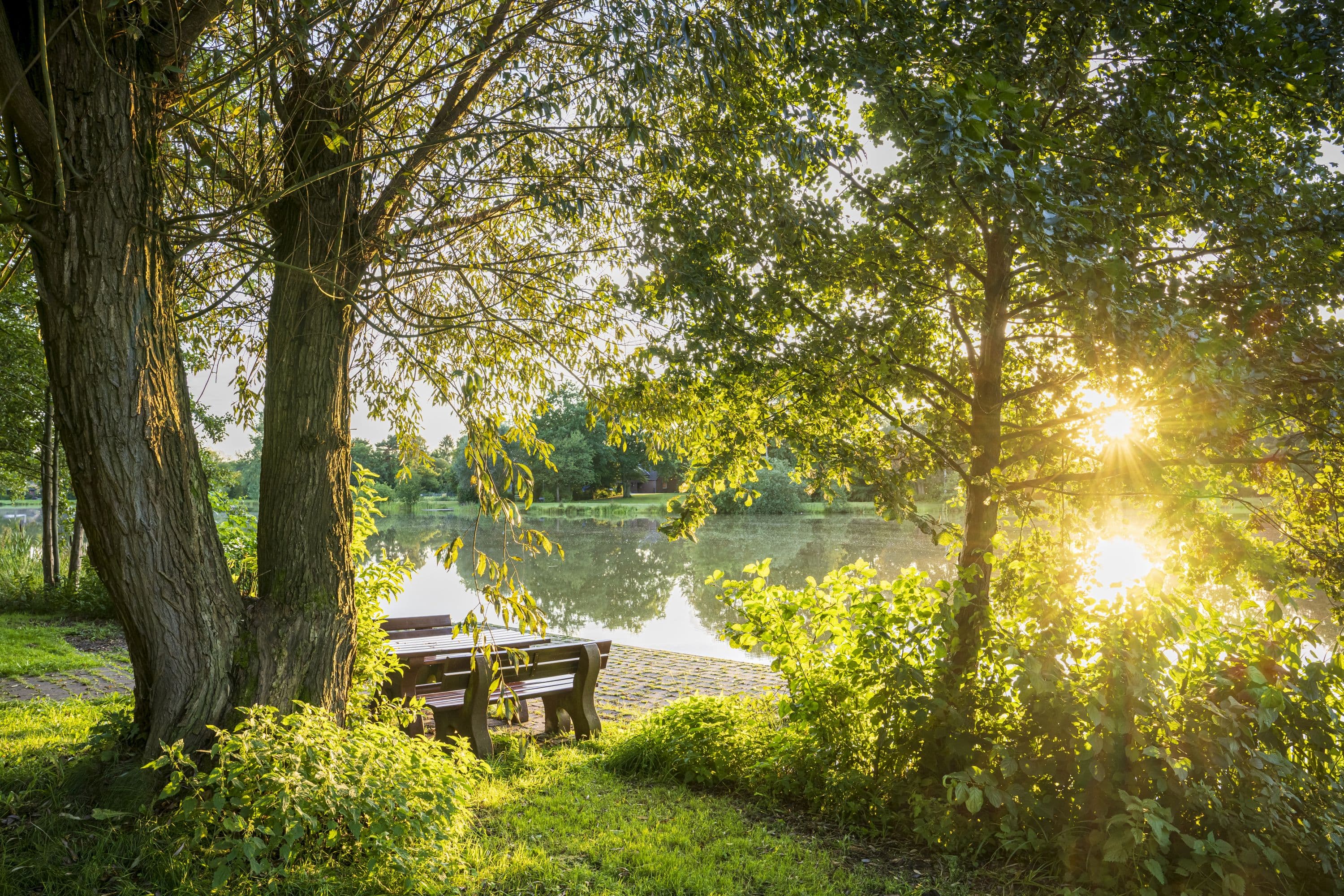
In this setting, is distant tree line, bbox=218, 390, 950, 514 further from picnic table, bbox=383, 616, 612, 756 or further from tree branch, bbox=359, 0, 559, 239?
tree branch, bbox=359, 0, 559, 239

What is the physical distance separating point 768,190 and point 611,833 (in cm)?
367

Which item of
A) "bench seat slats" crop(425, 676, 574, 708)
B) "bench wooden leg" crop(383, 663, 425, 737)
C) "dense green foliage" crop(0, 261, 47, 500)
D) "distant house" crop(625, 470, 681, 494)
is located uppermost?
"dense green foliage" crop(0, 261, 47, 500)

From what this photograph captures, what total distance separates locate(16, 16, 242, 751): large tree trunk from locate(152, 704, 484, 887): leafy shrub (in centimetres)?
42

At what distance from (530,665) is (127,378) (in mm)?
3065

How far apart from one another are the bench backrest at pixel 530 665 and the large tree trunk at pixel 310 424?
1377 mm

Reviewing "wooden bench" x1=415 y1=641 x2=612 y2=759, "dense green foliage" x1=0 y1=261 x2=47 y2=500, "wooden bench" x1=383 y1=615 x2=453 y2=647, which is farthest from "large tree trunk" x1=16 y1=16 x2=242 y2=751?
"dense green foliage" x1=0 y1=261 x2=47 y2=500

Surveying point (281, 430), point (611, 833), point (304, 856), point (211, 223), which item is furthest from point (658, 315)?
point (304, 856)

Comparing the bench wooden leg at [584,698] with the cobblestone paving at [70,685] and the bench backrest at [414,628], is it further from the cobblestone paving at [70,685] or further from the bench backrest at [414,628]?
the cobblestone paving at [70,685]

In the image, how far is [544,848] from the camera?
12.4ft

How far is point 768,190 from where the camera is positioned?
4.45 m

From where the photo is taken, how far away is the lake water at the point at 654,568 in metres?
12.8

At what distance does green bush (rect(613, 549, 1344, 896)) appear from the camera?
320 cm

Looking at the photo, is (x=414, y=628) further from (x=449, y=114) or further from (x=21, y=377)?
(x=21, y=377)

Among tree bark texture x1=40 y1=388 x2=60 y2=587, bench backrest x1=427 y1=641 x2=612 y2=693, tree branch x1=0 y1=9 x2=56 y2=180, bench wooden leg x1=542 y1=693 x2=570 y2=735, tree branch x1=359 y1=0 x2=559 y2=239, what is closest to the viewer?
tree branch x1=0 y1=9 x2=56 y2=180
